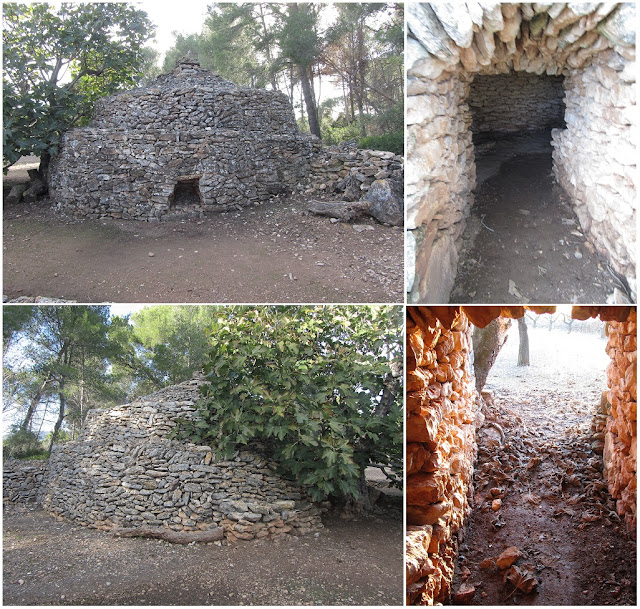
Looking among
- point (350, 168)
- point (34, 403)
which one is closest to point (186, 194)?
point (350, 168)

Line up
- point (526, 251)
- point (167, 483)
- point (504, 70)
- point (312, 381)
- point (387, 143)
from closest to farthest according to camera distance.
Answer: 1. point (504, 70)
2. point (526, 251)
3. point (312, 381)
4. point (167, 483)
5. point (387, 143)

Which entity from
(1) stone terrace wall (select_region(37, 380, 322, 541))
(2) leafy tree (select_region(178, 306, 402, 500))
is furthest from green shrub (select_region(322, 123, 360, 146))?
(1) stone terrace wall (select_region(37, 380, 322, 541))

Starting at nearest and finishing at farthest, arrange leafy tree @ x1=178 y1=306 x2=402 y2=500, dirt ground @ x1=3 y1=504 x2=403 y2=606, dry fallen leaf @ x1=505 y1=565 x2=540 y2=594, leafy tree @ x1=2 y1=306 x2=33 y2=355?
1. dry fallen leaf @ x1=505 y1=565 x2=540 y2=594
2. dirt ground @ x1=3 y1=504 x2=403 y2=606
3. leafy tree @ x1=178 y1=306 x2=402 y2=500
4. leafy tree @ x1=2 y1=306 x2=33 y2=355

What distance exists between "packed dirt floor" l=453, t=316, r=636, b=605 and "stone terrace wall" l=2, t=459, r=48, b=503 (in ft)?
22.3

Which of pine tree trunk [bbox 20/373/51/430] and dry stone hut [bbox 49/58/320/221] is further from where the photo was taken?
pine tree trunk [bbox 20/373/51/430]

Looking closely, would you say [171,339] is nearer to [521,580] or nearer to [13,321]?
[13,321]

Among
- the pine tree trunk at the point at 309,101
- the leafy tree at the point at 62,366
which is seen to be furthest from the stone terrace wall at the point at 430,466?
the pine tree trunk at the point at 309,101

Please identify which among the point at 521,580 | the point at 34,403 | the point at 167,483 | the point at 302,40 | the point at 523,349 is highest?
the point at 302,40

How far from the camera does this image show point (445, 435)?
3.62m

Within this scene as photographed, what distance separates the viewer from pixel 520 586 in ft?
10.6

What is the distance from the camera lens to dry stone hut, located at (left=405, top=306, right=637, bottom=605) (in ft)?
10.3

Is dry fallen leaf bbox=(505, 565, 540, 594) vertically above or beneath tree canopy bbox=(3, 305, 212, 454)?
beneath

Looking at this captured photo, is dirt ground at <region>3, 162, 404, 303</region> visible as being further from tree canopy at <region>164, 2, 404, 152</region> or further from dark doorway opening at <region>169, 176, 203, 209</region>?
tree canopy at <region>164, 2, 404, 152</region>

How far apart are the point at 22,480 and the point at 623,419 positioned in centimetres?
844
